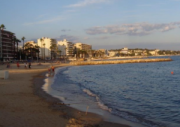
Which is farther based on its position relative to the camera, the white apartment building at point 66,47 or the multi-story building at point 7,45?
→ the white apartment building at point 66,47

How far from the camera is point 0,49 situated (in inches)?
3935

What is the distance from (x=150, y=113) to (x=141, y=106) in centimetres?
155

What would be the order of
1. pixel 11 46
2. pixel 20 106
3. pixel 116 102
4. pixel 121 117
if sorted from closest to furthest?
pixel 121 117, pixel 20 106, pixel 116 102, pixel 11 46

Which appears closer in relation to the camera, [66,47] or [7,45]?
[7,45]

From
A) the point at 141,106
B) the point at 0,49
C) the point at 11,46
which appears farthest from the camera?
the point at 11,46

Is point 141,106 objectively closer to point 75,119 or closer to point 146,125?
point 146,125

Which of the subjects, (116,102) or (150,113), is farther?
(116,102)

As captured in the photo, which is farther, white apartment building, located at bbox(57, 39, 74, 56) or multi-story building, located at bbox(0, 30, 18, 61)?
white apartment building, located at bbox(57, 39, 74, 56)

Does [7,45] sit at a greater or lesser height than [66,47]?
lesser

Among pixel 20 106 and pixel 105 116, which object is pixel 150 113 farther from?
pixel 20 106

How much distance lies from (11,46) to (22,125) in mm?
114234

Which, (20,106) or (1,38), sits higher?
(1,38)

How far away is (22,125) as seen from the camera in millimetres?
7320

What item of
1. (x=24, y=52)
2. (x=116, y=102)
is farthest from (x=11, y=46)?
(x=116, y=102)
